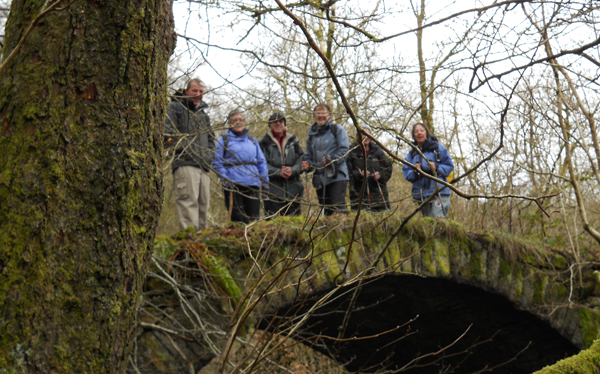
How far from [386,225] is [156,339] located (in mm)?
2325

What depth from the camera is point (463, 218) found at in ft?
21.8

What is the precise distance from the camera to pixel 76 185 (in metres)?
1.49

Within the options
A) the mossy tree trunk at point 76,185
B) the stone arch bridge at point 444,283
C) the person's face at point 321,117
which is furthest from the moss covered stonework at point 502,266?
the mossy tree trunk at point 76,185

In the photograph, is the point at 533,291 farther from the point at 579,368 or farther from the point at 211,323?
the point at 579,368

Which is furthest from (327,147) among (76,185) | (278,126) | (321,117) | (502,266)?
(76,185)

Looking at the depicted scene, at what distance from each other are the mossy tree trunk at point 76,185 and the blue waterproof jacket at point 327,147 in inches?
152

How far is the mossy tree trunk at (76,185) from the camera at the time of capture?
1.43 m

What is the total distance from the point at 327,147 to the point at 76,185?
4.27 metres

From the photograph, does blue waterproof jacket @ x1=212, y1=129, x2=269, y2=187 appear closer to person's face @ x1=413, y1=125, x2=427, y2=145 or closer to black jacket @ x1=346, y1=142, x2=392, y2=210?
black jacket @ x1=346, y1=142, x2=392, y2=210

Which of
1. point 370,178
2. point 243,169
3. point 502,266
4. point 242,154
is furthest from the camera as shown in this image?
point 502,266

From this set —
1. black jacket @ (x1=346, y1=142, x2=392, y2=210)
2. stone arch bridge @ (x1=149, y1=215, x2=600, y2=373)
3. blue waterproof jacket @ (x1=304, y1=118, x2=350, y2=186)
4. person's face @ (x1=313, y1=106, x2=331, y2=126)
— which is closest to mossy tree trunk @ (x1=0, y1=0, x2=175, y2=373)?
stone arch bridge @ (x1=149, y1=215, x2=600, y2=373)

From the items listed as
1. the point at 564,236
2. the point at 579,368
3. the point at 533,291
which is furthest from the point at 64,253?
the point at 564,236

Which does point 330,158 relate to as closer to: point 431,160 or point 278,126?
point 278,126

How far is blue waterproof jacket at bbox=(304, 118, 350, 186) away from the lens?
5465 mm
